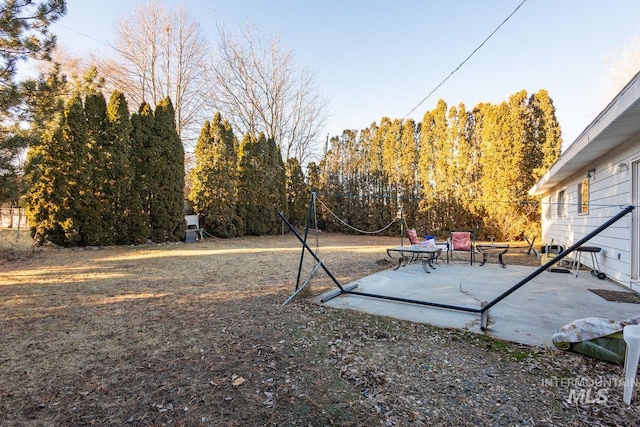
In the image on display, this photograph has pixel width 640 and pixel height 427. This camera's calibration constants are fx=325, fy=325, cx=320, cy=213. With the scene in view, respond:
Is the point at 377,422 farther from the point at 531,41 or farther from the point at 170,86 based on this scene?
the point at 170,86

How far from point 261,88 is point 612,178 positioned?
17.1m

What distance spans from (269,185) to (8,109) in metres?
11.0

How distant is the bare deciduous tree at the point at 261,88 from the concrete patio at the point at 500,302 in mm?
14713

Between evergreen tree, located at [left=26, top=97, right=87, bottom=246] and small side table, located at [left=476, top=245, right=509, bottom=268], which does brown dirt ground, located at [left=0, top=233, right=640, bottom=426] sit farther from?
evergreen tree, located at [left=26, top=97, right=87, bottom=246]

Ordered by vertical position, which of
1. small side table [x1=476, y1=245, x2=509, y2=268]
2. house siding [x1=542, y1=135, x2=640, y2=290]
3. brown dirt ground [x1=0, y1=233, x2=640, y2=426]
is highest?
house siding [x1=542, y1=135, x2=640, y2=290]

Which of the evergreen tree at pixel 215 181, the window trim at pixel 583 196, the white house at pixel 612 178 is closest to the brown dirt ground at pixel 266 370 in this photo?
the white house at pixel 612 178

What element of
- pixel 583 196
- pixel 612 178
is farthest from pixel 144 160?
pixel 583 196

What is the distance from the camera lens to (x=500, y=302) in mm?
4031

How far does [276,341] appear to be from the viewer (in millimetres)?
2938

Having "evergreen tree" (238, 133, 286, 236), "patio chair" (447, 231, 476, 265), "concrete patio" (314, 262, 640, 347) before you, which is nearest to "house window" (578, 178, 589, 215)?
"concrete patio" (314, 262, 640, 347)

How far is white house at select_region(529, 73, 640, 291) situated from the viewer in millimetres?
Answer: 3921

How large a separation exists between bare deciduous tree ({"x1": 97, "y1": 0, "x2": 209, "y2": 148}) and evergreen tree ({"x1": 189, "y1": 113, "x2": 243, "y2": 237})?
4958mm

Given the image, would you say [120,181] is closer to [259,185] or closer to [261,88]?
[259,185]

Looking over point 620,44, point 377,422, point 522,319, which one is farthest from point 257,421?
point 620,44
